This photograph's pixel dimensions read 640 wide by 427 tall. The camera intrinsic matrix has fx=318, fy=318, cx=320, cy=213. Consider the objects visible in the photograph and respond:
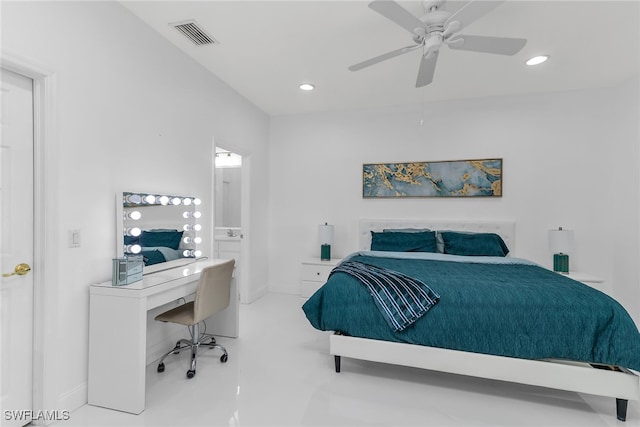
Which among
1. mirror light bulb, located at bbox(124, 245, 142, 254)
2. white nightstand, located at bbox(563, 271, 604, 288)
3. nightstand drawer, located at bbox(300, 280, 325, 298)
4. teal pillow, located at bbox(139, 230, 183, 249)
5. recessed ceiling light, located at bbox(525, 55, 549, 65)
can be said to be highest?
recessed ceiling light, located at bbox(525, 55, 549, 65)

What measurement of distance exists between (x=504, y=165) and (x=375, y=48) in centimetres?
238

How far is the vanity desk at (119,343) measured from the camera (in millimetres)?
1961

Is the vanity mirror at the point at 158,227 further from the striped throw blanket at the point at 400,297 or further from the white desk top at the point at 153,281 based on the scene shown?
the striped throw blanket at the point at 400,297

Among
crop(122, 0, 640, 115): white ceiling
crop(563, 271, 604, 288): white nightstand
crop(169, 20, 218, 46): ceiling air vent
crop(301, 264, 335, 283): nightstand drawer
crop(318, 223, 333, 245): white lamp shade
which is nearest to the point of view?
crop(122, 0, 640, 115): white ceiling

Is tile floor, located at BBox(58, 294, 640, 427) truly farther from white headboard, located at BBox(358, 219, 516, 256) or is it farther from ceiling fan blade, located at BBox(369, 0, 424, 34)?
ceiling fan blade, located at BBox(369, 0, 424, 34)

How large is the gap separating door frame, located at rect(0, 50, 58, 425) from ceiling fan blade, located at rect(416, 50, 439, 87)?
2.39 m

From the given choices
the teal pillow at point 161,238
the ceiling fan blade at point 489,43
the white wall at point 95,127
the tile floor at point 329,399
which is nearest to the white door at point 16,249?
the white wall at point 95,127

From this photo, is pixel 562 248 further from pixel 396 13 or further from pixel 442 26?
pixel 396 13

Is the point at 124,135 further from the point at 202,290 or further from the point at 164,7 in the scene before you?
the point at 202,290

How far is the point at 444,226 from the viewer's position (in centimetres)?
420

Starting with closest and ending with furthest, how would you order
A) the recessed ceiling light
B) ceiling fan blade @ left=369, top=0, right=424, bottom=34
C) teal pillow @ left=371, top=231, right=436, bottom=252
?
1. ceiling fan blade @ left=369, top=0, right=424, bottom=34
2. the recessed ceiling light
3. teal pillow @ left=371, top=231, right=436, bottom=252

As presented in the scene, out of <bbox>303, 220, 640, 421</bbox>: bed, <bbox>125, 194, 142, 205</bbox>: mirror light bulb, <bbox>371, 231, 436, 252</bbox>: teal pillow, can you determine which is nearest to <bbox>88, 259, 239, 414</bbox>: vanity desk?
<bbox>125, 194, 142, 205</bbox>: mirror light bulb

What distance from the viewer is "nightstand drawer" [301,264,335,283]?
14.0 feet

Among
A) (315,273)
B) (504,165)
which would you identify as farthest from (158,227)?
(504,165)
